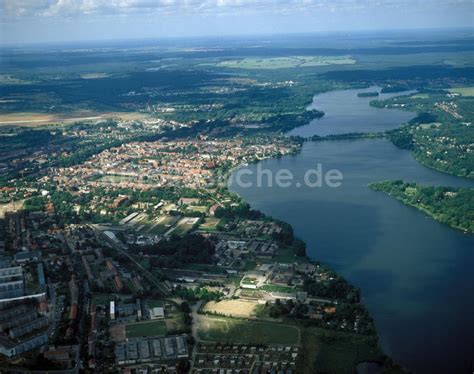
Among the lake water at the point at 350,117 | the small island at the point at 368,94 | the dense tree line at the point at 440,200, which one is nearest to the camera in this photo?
the dense tree line at the point at 440,200

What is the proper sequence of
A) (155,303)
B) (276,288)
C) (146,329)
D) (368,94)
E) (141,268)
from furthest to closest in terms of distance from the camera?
(368,94)
(141,268)
(276,288)
(155,303)
(146,329)

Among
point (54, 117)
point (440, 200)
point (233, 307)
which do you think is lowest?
point (233, 307)

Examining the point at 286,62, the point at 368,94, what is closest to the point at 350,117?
the point at 368,94

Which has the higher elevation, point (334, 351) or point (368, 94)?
point (368, 94)

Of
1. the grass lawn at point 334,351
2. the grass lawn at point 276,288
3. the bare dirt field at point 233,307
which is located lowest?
the grass lawn at point 334,351

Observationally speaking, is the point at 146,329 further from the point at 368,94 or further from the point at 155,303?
the point at 368,94

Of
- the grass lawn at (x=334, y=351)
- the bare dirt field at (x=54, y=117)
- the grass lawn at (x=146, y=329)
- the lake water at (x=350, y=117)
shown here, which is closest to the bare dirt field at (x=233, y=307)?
the grass lawn at (x=146, y=329)

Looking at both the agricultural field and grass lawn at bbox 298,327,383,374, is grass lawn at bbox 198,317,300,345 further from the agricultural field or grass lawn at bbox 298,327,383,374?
the agricultural field

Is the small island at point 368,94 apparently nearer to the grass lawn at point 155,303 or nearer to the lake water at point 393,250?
the lake water at point 393,250
